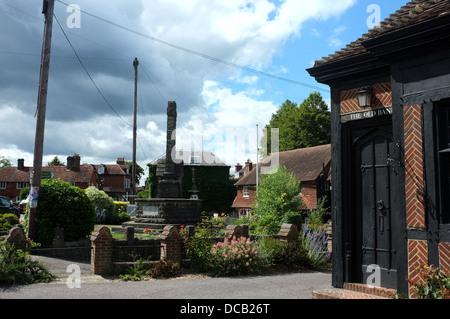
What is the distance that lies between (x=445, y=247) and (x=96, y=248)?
25.5 ft

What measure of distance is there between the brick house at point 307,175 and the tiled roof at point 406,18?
19.0 meters

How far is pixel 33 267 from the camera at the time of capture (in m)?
9.44

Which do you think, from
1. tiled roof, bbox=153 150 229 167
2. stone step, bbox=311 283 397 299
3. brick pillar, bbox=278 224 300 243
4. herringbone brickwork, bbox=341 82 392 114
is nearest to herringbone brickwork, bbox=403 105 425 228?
herringbone brickwork, bbox=341 82 392 114

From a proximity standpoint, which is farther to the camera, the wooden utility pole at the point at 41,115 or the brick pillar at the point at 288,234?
the wooden utility pole at the point at 41,115

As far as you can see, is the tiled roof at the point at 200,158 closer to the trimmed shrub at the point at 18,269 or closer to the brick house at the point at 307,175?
the brick house at the point at 307,175

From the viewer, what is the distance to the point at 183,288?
28.2ft

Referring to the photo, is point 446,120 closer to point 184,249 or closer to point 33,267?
point 184,249

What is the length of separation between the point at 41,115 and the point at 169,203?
21.9 feet

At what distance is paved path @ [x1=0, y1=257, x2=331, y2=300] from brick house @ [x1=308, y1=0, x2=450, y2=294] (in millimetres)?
1421

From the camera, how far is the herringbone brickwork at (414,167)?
654 cm

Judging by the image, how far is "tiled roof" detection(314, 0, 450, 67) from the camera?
6527mm

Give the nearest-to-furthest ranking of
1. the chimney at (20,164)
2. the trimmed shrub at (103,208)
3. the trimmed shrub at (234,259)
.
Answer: the trimmed shrub at (234,259) → the trimmed shrub at (103,208) → the chimney at (20,164)

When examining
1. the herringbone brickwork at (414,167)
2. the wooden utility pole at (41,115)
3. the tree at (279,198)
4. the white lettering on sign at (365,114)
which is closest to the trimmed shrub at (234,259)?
the white lettering on sign at (365,114)
